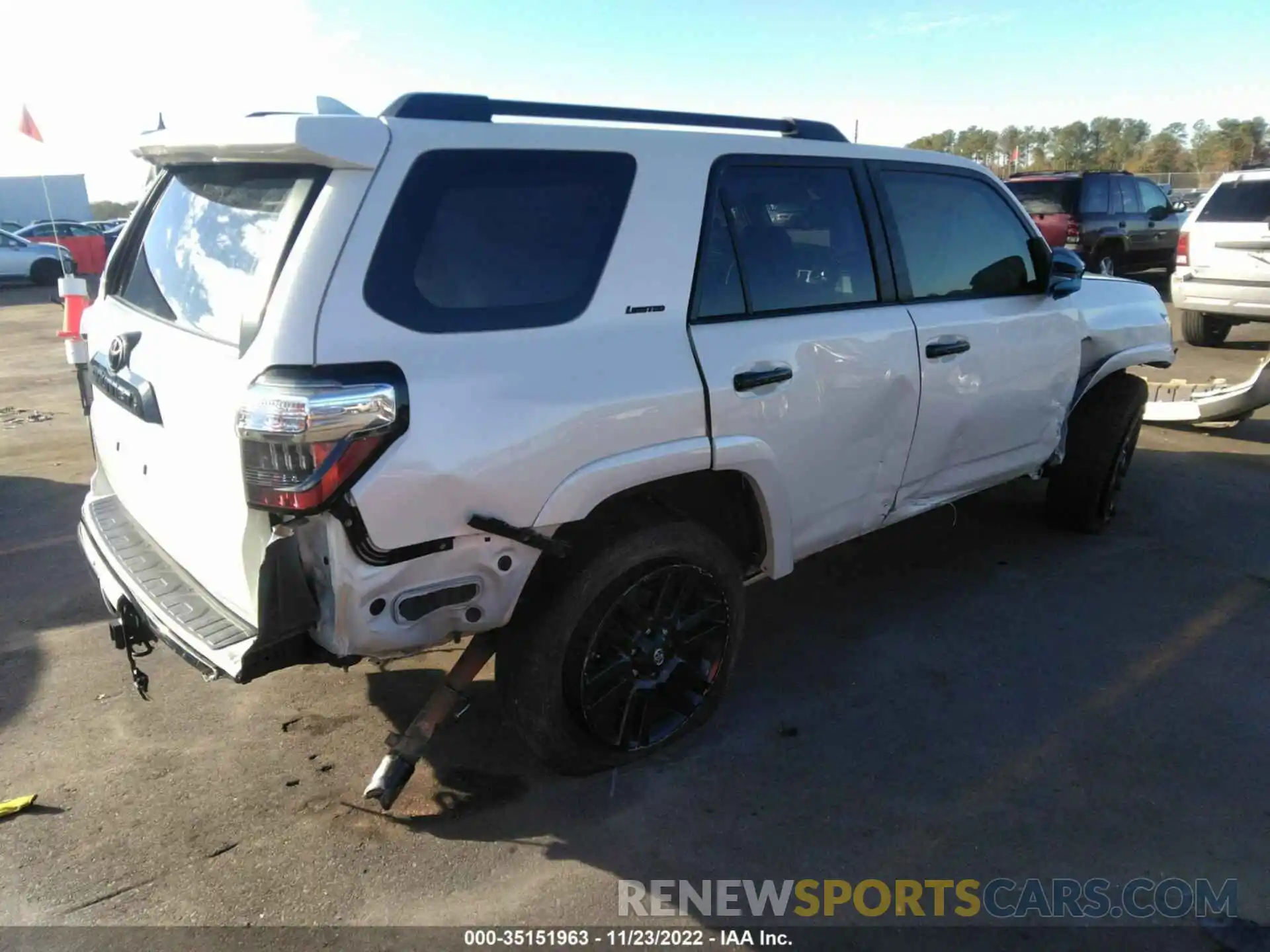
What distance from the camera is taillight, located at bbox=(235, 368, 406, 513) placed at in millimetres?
2229

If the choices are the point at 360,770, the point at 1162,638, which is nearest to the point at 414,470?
the point at 360,770

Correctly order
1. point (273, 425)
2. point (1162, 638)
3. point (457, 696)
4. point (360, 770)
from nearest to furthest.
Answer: point (273, 425)
point (457, 696)
point (360, 770)
point (1162, 638)

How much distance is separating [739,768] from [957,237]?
237 centimetres

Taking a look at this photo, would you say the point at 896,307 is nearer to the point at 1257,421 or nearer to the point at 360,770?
the point at 360,770

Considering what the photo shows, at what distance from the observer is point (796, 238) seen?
3.35 meters

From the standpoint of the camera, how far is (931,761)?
3156mm

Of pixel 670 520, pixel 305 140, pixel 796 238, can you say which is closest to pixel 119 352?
pixel 305 140

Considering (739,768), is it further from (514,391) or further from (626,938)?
(514,391)

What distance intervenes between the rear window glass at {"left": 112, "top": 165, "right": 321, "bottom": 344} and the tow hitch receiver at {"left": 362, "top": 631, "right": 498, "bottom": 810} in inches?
44.6

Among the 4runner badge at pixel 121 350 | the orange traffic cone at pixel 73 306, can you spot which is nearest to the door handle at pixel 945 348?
the 4runner badge at pixel 121 350

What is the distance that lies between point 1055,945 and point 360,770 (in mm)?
2112

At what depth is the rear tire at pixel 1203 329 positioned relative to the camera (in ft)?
34.6

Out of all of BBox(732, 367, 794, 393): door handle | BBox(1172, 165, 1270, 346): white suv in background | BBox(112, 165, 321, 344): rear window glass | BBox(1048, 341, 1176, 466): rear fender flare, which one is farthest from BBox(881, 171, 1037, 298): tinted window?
BBox(1172, 165, 1270, 346): white suv in background

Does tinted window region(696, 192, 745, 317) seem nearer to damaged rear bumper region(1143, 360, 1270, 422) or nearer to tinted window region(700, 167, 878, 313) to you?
tinted window region(700, 167, 878, 313)
